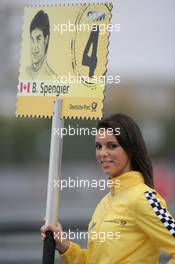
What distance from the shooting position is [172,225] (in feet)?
8.43

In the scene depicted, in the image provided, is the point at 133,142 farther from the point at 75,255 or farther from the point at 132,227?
the point at 75,255

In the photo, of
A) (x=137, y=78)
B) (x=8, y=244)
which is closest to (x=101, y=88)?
(x=8, y=244)

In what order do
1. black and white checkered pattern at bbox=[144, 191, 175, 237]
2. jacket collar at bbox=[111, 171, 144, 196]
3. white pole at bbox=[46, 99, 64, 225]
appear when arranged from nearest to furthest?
black and white checkered pattern at bbox=[144, 191, 175, 237]
jacket collar at bbox=[111, 171, 144, 196]
white pole at bbox=[46, 99, 64, 225]

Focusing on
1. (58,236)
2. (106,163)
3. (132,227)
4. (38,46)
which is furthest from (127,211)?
(38,46)

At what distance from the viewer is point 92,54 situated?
2828 millimetres

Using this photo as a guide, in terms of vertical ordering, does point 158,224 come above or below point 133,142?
below

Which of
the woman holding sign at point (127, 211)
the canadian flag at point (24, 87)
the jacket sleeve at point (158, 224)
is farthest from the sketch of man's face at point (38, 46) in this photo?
the jacket sleeve at point (158, 224)

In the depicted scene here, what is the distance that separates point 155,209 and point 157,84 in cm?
1256

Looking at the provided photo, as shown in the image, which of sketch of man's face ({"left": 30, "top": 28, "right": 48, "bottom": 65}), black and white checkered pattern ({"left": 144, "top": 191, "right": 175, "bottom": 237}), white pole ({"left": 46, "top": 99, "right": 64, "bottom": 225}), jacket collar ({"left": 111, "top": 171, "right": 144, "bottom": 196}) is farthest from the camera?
sketch of man's face ({"left": 30, "top": 28, "right": 48, "bottom": 65})

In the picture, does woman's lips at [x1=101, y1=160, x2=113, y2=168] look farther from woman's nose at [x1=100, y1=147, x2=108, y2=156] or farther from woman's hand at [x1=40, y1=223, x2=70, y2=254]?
woman's hand at [x1=40, y1=223, x2=70, y2=254]

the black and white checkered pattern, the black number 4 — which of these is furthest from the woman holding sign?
the black number 4

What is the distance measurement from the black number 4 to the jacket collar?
0.41 m

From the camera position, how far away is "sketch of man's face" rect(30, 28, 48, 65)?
295 cm

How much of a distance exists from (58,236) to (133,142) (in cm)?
47
